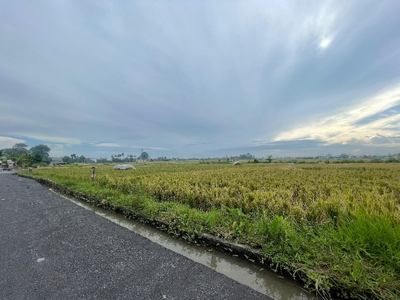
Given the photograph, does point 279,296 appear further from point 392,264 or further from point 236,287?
point 392,264

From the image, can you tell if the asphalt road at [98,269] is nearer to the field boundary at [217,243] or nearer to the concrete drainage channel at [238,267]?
the concrete drainage channel at [238,267]

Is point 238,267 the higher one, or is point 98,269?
point 98,269

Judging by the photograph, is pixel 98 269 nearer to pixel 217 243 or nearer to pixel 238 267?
pixel 217 243

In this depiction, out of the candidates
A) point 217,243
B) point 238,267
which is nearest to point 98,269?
point 217,243

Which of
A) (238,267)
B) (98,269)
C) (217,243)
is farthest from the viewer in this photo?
(217,243)

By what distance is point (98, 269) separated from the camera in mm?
2865

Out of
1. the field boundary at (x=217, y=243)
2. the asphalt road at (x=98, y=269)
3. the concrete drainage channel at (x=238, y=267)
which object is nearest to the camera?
the asphalt road at (x=98, y=269)

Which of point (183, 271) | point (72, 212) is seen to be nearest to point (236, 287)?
point (183, 271)

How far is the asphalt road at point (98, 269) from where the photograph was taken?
234 centimetres

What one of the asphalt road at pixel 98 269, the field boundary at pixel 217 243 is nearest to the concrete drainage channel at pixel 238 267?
the field boundary at pixel 217 243

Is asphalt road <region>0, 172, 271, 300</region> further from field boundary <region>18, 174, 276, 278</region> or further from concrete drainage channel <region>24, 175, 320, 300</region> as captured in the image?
field boundary <region>18, 174, 276, 278</region>

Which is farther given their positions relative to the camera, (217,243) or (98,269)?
(217,243)

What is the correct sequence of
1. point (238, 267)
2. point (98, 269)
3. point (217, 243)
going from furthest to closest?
point (217, 243), point (238, 267), point (98, 269)

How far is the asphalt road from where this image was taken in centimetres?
234
